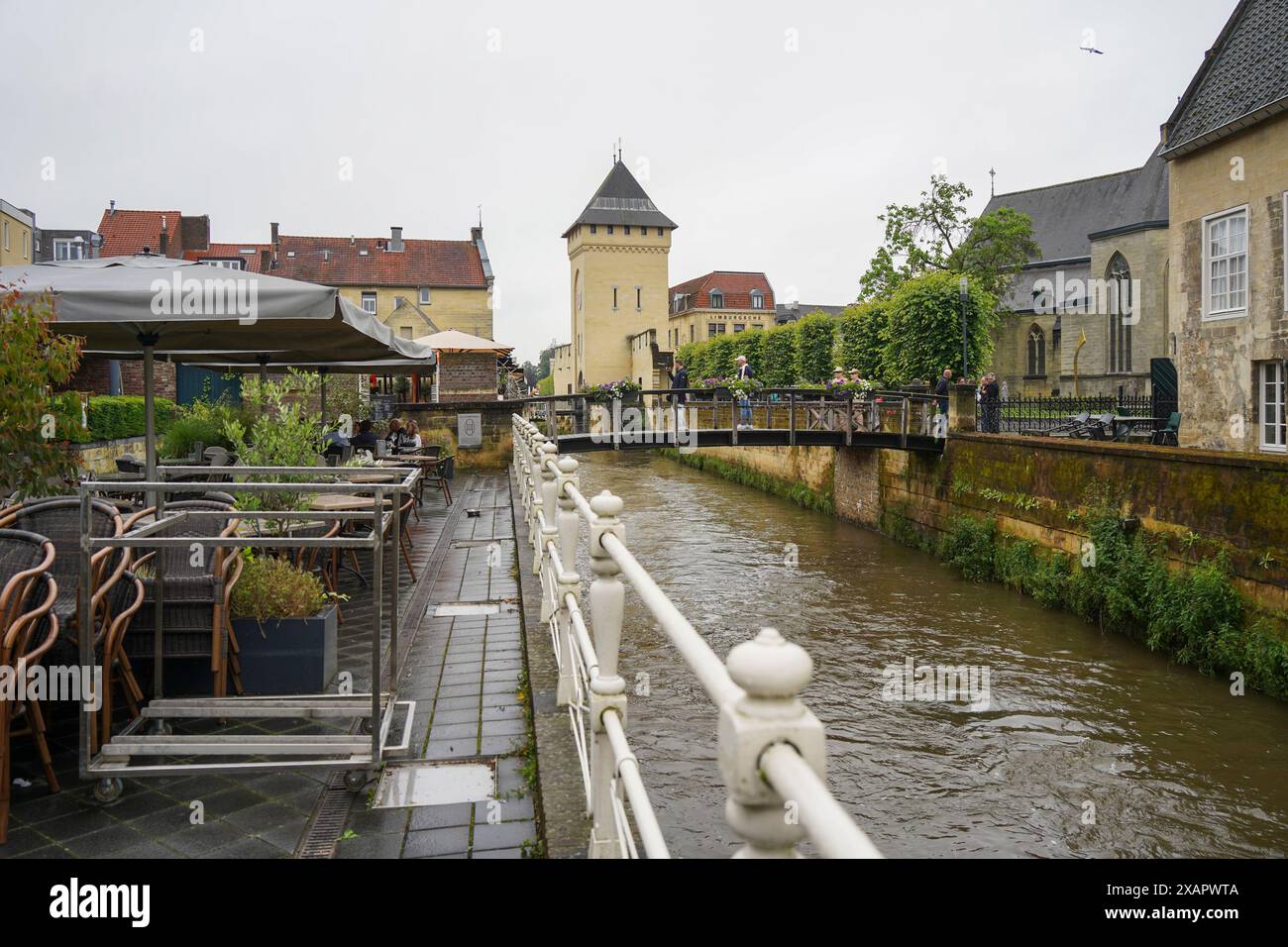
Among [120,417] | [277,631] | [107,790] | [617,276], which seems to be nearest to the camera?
[107,790]

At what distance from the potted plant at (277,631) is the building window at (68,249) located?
5092 cm

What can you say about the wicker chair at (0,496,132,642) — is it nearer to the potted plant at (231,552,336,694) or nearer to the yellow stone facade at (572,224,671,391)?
the potted plant at (231,552,336,694)

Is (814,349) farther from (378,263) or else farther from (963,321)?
(378,263)

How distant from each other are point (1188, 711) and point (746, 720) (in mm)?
8906

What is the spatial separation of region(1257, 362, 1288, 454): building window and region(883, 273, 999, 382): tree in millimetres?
6117

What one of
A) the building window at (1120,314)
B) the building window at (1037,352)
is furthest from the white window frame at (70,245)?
the building window at (1120,314)

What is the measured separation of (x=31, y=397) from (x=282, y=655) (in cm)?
169

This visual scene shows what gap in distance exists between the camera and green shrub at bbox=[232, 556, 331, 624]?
4.59 metres

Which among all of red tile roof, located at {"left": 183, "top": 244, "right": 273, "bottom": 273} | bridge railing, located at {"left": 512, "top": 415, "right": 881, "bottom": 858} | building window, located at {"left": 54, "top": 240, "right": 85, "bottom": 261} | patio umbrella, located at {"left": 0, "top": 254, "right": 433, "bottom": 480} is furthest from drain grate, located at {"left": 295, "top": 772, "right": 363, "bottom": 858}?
red tile roof, located at {"left": 183, "top": 244, "right": 273, "bottom": 273}

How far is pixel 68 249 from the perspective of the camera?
5009 centimetres

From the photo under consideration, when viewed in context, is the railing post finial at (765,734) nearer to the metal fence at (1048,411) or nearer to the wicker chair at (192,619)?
the wicker chair at (192,619)

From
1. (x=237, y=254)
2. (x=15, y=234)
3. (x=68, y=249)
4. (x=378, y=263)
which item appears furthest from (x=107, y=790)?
(x=237, y=254)

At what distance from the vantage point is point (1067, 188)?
175ft

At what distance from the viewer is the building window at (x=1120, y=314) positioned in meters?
42.2
